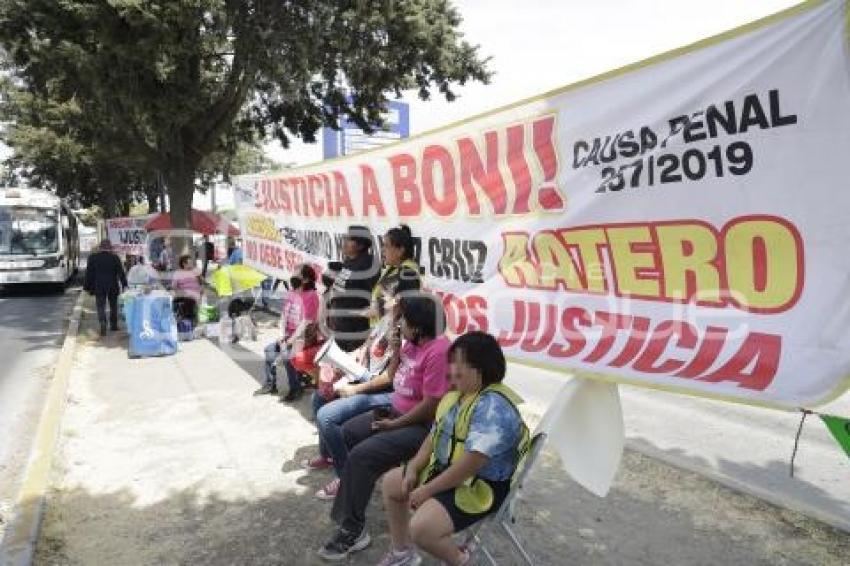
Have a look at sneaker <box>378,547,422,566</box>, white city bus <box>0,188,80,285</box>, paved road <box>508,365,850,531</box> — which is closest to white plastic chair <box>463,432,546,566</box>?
sneaker <box>378,547,422,566</box>

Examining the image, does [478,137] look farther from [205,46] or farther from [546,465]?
[205,46]

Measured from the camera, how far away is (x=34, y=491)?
470 cm

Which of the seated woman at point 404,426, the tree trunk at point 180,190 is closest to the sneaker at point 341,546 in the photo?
the seated woman at point 404,426

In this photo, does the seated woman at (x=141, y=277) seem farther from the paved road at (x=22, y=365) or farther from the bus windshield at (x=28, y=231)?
the bus windshield at (x=28, y=231)

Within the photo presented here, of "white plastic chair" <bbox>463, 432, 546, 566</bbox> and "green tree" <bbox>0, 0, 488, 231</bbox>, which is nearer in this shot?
"white plastic chair" <bbox>463, 432, 546, 566</bbox>

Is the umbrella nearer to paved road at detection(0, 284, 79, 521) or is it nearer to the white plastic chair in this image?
paved road at detection(0, 284, 79, 521)

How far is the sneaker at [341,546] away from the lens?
12.5 ft

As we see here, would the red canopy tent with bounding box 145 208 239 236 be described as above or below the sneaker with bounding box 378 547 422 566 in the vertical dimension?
above

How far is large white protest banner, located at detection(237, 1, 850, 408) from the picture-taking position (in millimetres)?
2590

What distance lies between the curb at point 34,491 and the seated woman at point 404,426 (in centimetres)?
184

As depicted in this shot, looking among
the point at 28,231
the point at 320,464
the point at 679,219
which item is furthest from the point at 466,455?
the point at 28,231

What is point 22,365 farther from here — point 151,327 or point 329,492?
point 329,492

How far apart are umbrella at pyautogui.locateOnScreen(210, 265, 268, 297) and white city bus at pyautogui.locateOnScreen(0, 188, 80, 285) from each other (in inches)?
437

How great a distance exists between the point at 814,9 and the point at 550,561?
10.1 feet
